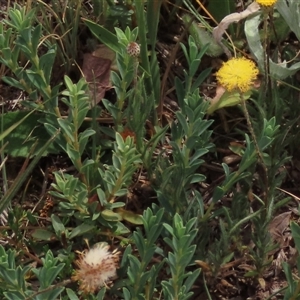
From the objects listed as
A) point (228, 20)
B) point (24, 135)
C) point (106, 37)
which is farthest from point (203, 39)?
point (24, 135)

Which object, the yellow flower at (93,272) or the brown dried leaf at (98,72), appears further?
the brown dried leaf at (98,72)

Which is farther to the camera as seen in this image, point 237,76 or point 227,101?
point 227,101

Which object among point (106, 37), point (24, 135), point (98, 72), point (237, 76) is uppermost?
point (237, 76)

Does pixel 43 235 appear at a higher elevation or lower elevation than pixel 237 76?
lower

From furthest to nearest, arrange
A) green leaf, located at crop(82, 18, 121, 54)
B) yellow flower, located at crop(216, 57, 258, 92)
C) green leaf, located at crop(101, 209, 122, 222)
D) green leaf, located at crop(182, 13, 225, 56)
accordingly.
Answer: green leaf, located at crop(182, 13, 225, 56) < green leaf, located at crop(82, 18, 121, 54) < green leaf, located at crop(101, 209, 122, 222) < yellow flower, located at crop(216, 57, 258, 92)

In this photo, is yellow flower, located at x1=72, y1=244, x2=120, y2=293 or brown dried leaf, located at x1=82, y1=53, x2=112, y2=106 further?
brown dried leaf, located at x1=82, y1=53, x2=112, y2=106

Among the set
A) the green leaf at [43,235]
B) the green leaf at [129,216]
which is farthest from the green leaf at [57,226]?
the green leaf at [129,216]

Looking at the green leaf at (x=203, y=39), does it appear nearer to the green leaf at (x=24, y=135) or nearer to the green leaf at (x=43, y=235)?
the green leaf at (x=24, y=135)

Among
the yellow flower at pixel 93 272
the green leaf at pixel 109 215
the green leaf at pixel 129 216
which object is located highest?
the yellow flower at pixel 93 272

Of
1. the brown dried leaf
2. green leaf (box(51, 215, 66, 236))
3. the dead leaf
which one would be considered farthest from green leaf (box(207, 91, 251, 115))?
green leaf (box(51, 215, 66, 236))

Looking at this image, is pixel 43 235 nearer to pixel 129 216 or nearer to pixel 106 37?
pixel 129 216

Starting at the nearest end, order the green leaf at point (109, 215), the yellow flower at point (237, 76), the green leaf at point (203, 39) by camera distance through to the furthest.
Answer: the yellow flower at point (237, 76) < the green leaf at point (109, 215) < the green leaf at point (203, 39)

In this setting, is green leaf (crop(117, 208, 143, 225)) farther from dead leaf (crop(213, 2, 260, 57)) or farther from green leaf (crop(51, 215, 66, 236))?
dead leaf (crop(213, 2, 260, 57))

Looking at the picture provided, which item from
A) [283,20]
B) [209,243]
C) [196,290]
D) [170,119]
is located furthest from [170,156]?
[283,20]
